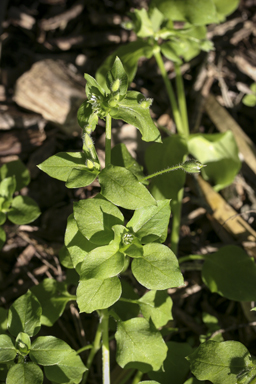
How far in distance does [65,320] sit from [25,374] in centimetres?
99

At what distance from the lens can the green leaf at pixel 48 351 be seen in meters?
1.85

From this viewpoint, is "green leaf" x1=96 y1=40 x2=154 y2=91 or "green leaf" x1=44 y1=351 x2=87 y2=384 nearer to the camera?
"green leaf" x1=44 y1=351 x2=87 y2=384

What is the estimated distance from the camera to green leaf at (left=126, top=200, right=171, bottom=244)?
1857mm

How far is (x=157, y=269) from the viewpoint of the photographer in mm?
1771

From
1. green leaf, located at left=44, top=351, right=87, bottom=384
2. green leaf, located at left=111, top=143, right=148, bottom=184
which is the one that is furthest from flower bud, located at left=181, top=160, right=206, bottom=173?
green leaf, located at left=44, top=351, right=87, bottom=384

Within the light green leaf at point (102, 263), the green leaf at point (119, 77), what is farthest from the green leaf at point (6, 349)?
the green leaf at point (119, 77)

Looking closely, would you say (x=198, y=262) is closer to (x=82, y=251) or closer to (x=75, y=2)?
(x=82, y=251)

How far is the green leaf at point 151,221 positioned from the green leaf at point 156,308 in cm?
48

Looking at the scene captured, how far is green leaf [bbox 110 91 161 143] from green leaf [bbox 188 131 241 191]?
126 centimetres

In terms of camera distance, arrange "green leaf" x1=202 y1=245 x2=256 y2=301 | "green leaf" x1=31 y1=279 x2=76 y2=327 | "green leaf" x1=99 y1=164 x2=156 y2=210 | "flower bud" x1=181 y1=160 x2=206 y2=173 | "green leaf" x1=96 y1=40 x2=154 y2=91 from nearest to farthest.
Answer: "green leaf" x1=99 y1=164 x2=156 y2=210 → "flower bud" x1=181 y1=160 x2=206 y2=173 → "green leaf" x1=31 y1=279 x2=76 y2=327 → "green leaf" x1=202 y1=245 x2=256 y2=301 → "green leaf" x1=96 y1=40 x2=154 y2=91

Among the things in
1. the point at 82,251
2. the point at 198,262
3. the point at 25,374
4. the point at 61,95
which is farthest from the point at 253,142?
the point at 25,374

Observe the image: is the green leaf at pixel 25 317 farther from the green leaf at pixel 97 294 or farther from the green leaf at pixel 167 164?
the green leaf at pixel 167 164

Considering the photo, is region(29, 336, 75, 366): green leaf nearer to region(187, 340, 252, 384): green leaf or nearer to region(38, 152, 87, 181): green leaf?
region(187, 340, 252, 384): green leaf

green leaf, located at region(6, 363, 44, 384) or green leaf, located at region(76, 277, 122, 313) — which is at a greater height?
green leaf, located at region(76, 277, 122, 313)
